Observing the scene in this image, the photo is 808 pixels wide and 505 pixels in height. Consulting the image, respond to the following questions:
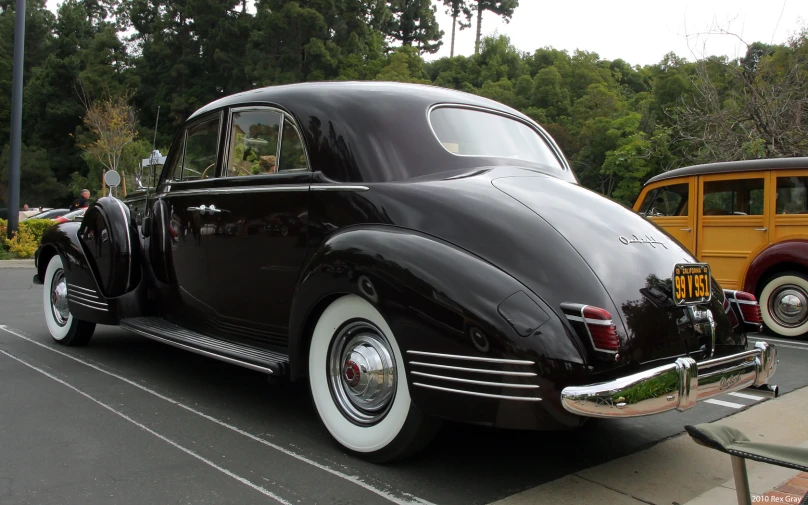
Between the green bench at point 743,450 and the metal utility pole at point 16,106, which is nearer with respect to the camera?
the green bench at point 743,450

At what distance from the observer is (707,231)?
806 cm

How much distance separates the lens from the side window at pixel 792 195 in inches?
289

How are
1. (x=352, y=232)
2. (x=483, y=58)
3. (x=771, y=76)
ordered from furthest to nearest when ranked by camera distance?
(x=483, y=58) < (x=771, y=76) < (x=352, y=232)

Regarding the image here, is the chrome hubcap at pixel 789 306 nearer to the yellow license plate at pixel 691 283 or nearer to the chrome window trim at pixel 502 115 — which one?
the chrome window trim at pixel 502 115

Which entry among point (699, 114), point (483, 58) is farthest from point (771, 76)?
point (483, 58)

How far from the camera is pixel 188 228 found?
179 inches

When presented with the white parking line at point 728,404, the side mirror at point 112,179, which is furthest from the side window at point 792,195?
the side mirror at point 112,179

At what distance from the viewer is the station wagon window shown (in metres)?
3.92

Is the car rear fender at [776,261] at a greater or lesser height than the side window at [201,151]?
lesser

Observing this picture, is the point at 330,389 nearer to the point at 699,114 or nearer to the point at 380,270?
the point at 380,270

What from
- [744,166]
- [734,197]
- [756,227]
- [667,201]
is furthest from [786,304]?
[667,201]

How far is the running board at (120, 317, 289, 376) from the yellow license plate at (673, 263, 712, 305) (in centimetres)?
198

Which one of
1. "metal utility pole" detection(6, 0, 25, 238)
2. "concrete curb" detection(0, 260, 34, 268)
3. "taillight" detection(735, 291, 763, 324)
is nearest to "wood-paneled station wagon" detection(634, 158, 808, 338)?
"taillight" detection(735, 291, 763, 324)

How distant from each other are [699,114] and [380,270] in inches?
577
